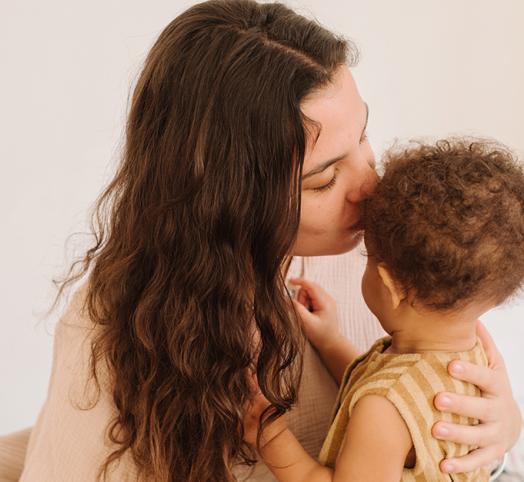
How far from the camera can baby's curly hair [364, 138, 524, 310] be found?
977mm

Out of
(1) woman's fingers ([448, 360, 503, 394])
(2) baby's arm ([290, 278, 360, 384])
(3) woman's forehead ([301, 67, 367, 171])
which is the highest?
(3) woman's forehead ([301, 67, 367, 171])

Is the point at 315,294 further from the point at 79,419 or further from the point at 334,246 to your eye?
the point at 79,419

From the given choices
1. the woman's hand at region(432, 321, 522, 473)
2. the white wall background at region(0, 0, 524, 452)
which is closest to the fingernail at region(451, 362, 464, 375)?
the woman's hand at region(432, 321, 522, 473)

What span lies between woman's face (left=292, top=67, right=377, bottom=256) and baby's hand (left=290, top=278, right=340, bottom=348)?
0.71 ft

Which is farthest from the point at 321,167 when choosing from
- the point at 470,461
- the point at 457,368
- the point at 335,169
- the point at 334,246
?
the point at 470,461

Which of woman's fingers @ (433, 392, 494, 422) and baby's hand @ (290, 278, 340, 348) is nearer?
woman's fingers @ (433, 392, 494, 422)

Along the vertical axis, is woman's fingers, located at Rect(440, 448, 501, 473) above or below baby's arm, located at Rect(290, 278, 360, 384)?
above

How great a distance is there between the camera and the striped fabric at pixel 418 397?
1.01 metres

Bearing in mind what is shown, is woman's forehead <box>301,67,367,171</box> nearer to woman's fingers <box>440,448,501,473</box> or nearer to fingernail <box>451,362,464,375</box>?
fingernail <box>451,362,464,375</box>

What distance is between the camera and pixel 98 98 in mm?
1980

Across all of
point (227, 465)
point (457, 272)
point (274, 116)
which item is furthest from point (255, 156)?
point (227, 465)

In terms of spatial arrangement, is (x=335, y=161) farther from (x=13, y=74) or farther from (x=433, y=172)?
(x=13, y=74)

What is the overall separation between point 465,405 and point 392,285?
0.19m

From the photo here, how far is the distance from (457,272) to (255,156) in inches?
11.7
